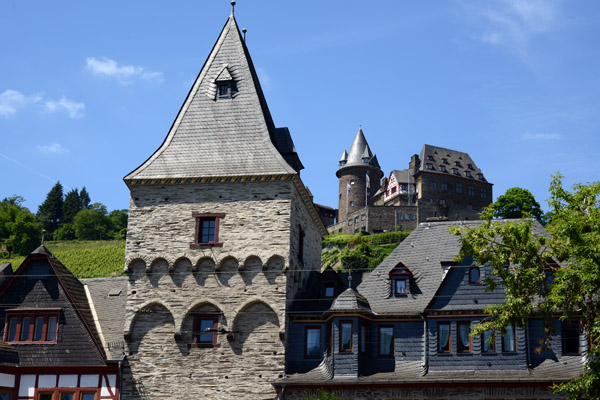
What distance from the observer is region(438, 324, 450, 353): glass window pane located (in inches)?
1278

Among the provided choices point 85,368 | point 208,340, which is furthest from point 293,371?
point 85,368

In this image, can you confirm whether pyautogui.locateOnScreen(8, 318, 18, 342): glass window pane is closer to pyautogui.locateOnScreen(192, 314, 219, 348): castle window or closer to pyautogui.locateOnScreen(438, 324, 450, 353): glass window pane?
pyautogui.locateOnScreen(192, 314, 219, 348): castle window

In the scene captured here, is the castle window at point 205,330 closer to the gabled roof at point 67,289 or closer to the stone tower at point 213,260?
the stone tower at point 213,260

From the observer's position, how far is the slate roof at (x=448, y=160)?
12794 centimetres

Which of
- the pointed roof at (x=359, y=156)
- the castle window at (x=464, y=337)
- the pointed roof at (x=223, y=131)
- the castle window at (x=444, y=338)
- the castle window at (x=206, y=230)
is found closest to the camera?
the castle window at (x=464, y=337)

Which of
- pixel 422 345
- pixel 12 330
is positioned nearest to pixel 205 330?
pixel 12 330

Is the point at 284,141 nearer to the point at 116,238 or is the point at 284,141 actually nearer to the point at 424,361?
the point at 424,361

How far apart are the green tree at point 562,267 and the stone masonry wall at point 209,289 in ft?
29.1

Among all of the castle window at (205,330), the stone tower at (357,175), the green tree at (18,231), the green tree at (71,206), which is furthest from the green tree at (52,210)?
the castle window at (205,330)

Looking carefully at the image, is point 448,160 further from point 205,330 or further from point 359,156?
point 205,330

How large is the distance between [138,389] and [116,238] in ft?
370

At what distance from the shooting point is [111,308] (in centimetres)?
3625

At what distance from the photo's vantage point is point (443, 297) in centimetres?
3306

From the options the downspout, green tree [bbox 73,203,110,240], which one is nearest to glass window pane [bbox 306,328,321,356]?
the downspout
